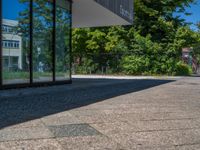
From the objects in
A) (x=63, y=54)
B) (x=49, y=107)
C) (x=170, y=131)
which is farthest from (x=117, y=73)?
(x=170, y=131)

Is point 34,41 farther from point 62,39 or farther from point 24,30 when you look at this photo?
point 62,39

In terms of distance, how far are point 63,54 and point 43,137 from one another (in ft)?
38.2

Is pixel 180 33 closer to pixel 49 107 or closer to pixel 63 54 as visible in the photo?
pixel 63 54

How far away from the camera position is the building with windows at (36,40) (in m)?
13.6

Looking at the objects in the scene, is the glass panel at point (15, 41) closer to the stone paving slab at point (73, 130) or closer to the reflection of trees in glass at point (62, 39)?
the reflection of trees in glass at point (62, 39)

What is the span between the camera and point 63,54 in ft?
57.4

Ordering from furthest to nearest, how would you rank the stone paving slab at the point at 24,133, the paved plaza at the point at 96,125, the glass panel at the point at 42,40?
the glass panel at the point at 42,40 < the stone paving slab at the point at 24,133 < the paved plaza at the point at 96,125

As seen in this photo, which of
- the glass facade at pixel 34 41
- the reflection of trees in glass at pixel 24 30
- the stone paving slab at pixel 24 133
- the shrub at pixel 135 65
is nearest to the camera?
the stone paving slab at pixel 24 133

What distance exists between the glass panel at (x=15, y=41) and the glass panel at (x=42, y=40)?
0.47 meters

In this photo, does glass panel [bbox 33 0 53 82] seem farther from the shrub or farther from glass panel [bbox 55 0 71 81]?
the shrub

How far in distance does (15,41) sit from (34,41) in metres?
1.01

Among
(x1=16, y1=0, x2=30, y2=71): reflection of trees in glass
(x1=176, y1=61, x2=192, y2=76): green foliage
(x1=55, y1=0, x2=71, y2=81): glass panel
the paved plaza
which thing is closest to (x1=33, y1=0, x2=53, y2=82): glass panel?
(x1=16, y1=0, x2=30, y2=71): reflection of trees in glass

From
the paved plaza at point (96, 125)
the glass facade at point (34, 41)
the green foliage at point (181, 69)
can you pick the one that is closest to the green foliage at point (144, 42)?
the green foliage at point (181, 69)

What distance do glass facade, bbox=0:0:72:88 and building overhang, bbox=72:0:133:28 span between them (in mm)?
1425
